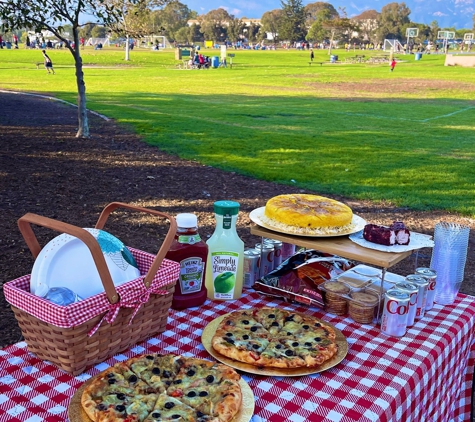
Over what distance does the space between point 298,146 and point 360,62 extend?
5761cm

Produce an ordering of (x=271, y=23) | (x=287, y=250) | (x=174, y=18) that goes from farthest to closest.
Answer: (x=271, y=23)
(x=174, y=18)
(x=287, y=250)

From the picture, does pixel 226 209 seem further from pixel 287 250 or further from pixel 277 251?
pixel 287 250

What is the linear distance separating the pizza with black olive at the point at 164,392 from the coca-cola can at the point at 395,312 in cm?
80

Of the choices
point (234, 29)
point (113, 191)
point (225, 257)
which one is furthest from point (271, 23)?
point (225, 257)

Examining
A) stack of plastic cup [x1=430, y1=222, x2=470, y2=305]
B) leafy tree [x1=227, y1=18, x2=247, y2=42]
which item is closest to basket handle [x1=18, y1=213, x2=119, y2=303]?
stack of plastic cup [x1=430, y1=222, x2=470, y2=305]

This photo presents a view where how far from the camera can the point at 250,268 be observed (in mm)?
2875

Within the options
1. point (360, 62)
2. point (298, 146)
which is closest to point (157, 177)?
point (298, 146)

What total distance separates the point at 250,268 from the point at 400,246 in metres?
0.79

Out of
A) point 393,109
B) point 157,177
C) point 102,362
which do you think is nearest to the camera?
point 102,362

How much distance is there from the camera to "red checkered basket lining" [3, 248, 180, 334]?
183 cm

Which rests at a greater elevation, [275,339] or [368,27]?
[368,27]

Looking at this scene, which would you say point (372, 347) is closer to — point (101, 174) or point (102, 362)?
point (102, 362)

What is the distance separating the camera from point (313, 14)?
158 metres

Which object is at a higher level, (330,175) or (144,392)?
(144,392)
